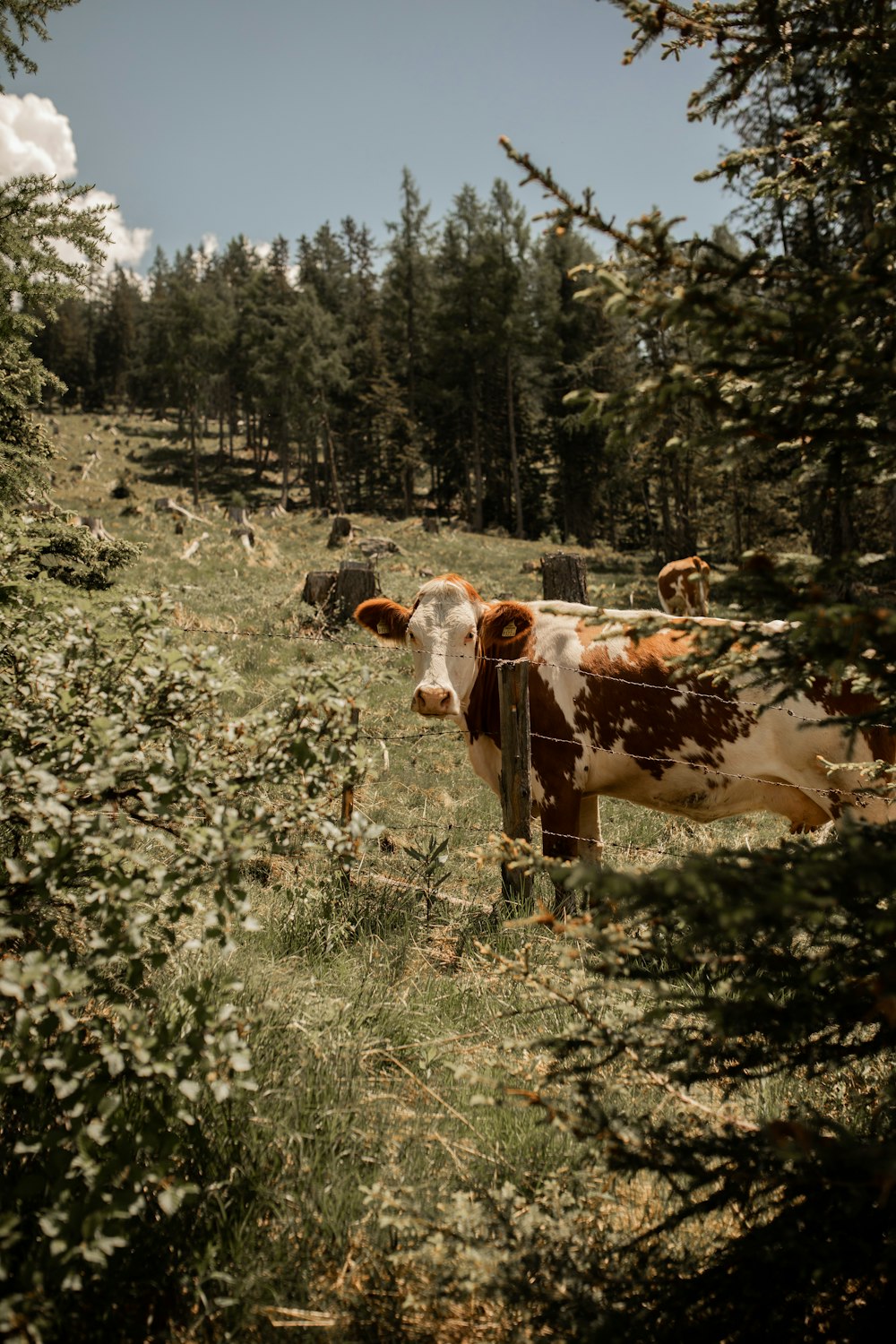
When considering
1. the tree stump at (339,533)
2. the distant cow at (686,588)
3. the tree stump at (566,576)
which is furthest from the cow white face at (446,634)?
the tree stump at (339,533)

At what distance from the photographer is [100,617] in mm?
2980

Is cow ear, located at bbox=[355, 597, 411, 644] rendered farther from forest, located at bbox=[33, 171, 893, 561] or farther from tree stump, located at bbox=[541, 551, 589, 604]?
forest, located at bbox=[33, 171, 893, 561]

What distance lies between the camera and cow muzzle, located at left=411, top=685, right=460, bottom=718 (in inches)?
167

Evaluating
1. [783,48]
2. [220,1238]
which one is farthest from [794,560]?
[220,1238]

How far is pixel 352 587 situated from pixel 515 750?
27.4 feet

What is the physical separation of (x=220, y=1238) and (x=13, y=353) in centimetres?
687

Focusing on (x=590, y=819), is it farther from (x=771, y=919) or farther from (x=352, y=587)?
(x=352, y=587)

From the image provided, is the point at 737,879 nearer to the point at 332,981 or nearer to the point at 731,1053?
the point at 731,1053

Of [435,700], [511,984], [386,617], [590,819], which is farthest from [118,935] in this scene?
[590,819]

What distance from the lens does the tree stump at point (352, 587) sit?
1228cm

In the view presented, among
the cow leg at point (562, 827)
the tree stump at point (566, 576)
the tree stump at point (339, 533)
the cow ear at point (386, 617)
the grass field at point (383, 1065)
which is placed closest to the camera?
the grass field at point (383, 1065)

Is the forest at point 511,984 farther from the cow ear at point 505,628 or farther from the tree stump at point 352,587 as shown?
the tree stump at point 352,587

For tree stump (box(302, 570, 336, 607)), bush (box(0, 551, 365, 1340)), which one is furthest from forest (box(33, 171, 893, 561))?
bush (box(0, 551, 365, 1340))

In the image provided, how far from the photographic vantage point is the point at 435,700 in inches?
167
